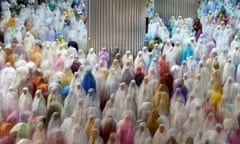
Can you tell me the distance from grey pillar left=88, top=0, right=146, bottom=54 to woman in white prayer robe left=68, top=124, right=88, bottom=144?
317 cm

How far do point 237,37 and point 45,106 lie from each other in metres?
4.28

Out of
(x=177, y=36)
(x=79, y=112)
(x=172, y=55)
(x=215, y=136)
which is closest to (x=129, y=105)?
(x=79, y=112)

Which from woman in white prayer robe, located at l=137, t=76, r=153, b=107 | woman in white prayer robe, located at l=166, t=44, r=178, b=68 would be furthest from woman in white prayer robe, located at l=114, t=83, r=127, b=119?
woman in white prayer robe, located at l=166, t=44, r=178, b=68

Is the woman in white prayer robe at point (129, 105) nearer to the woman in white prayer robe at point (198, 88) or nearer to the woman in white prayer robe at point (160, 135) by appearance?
the woman in white prayer robe at point (160, 135)

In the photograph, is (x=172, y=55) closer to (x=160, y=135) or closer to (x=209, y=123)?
(x=209, y=123)

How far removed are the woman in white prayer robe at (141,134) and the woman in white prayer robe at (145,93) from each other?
0.82 meters

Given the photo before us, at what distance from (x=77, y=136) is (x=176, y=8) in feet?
28.8

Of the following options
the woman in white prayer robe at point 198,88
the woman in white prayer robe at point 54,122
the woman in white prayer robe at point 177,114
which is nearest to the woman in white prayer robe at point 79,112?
the woman in white prayer robe at point 54,122

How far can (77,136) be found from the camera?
15.5 ft

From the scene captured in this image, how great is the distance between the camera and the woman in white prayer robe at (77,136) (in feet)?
15.5

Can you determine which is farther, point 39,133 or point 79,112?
point 79,112

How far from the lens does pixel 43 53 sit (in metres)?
7.55

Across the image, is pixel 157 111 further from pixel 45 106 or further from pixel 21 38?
pixel 21 38

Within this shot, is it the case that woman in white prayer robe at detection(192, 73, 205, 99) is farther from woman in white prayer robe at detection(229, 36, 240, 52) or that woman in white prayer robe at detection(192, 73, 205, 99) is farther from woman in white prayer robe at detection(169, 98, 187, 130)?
woman in white prayer robe at detection(229, 36, 240, 52)
